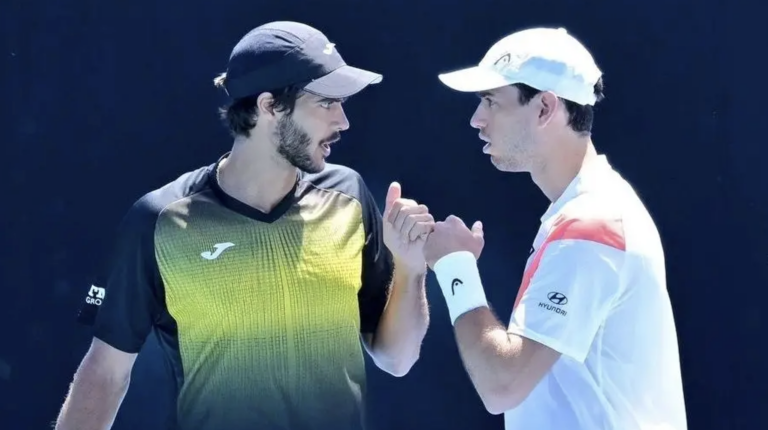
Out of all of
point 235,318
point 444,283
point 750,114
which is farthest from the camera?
point 750,114

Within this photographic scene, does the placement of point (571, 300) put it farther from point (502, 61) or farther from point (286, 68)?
point (286, 68)

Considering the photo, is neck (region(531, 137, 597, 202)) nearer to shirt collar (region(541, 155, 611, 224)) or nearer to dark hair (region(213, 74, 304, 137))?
shirt collar (region(541, 155, 611, 224))

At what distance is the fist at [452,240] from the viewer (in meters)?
2.34

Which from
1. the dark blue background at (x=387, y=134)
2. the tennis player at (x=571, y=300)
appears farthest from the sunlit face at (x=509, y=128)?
the dark blue background at (x=387, y=134)

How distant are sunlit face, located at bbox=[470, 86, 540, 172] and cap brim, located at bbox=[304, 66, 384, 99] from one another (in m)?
0.30

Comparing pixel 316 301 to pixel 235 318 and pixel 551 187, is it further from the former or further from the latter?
pixel 551 187

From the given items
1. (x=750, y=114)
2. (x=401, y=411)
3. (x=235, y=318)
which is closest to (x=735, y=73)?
(x=750, y=114)

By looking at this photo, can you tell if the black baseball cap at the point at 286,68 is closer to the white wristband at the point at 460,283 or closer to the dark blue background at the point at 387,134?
the white wristband at the point at 460,283

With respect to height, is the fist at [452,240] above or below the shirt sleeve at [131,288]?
above

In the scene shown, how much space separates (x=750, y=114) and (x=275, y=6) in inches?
57.8

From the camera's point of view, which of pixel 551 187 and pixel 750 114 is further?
pixel 750 114

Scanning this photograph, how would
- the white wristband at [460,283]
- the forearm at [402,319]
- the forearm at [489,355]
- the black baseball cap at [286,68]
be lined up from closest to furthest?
1. the forearm at [489,355]
2. the white wristband at [460,283]
3. the black baseball cap at [286,68]
4. the forearm at [402,319]

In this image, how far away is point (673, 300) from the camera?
3.49m

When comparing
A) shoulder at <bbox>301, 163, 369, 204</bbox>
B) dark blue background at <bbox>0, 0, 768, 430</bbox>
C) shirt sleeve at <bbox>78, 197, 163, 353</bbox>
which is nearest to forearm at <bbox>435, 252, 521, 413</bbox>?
shoulder at <bbox>301, 163, 369, 204</bbox>
